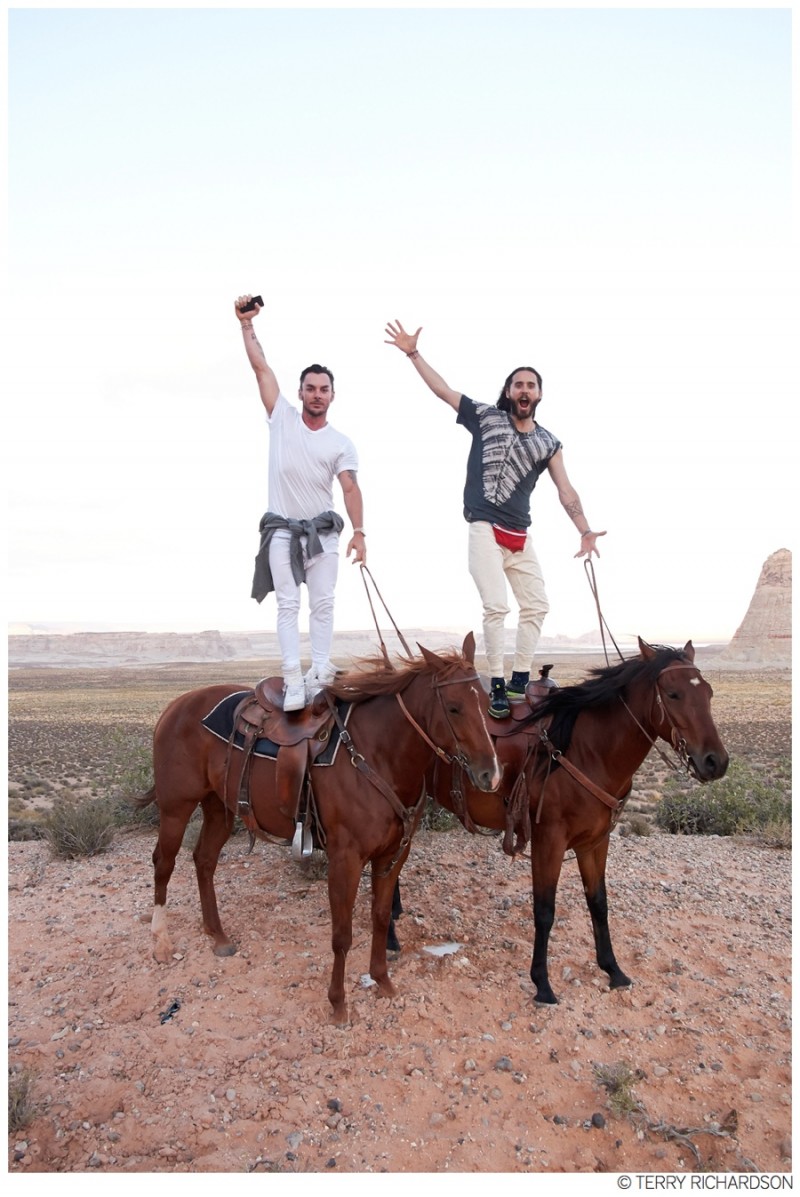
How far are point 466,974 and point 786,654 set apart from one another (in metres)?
74.7

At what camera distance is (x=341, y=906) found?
455cm

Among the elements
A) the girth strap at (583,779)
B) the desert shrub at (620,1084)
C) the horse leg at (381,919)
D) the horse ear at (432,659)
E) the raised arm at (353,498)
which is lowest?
the desert shrub at (620,1084)

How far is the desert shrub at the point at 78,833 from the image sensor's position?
8.00 meters

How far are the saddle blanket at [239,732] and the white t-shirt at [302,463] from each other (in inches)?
59.5

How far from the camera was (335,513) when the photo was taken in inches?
210

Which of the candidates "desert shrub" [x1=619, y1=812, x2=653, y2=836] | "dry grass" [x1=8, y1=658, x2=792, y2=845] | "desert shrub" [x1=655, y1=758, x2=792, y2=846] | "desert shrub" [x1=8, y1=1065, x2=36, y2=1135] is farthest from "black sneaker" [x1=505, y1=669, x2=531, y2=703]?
Result: "desert shrub" [x1=655, y1=758, x2=792, y2=846]

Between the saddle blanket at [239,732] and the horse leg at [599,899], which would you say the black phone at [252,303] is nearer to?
the saddle blanket at [239,732]

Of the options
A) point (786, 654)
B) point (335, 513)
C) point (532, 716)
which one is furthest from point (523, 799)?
point (786, 654)

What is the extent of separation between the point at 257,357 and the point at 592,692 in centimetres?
359

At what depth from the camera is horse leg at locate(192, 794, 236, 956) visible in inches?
222

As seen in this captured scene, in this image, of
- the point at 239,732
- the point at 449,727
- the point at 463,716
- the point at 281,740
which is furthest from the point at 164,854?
the point at 463,716

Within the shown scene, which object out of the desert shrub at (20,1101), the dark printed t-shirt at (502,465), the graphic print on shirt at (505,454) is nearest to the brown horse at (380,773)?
the dark printed t-shirt at (502,465)
